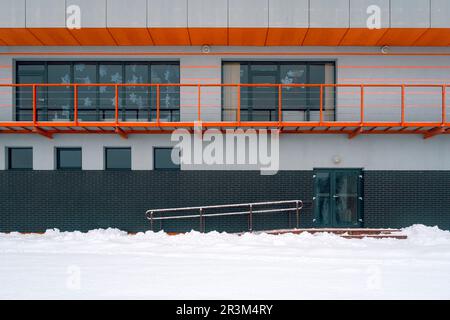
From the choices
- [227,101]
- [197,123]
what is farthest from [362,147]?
[197,123]

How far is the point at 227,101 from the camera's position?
1073 centimetres

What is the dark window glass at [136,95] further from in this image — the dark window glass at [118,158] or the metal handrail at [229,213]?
the metal handrail at [229,213]

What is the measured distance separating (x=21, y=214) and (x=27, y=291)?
6497 mm

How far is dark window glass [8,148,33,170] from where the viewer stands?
10.7 meters

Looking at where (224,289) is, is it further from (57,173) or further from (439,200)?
(439,200)
